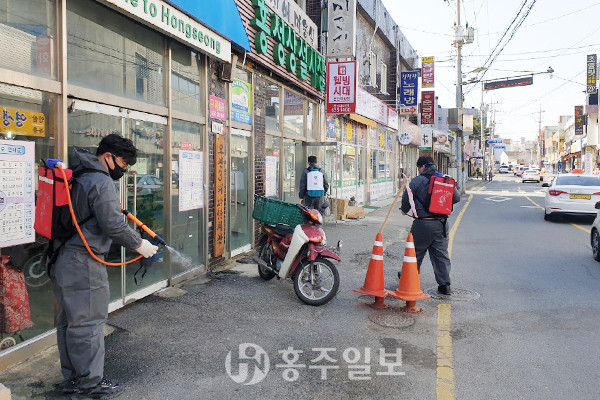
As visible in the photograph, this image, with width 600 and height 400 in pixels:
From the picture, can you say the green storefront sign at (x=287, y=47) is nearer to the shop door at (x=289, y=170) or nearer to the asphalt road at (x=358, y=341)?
the shop door at (x=289, y=170)

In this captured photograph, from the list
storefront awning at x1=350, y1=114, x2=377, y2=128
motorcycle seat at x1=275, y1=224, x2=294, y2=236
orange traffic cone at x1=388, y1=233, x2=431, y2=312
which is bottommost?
orange traffic cone at x1=388, y1=233, x2=431, y2=312

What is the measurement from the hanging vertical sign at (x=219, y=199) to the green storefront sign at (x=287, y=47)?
2.30 m

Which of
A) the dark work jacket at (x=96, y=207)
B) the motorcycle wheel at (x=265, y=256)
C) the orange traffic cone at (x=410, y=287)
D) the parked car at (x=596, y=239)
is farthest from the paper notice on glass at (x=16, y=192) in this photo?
the parked car at (x=596, y=239)

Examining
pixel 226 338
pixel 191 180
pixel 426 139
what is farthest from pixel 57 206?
pixel 426 139

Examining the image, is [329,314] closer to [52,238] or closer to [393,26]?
[52,238]

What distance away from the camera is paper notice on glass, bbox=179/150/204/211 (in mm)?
6836

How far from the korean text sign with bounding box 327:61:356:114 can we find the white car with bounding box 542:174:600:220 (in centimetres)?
650

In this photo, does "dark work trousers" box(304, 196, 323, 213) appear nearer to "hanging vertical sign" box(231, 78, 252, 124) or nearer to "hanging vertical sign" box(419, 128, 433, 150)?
"hanging vertical sign" box(231, 78, 252, 124)

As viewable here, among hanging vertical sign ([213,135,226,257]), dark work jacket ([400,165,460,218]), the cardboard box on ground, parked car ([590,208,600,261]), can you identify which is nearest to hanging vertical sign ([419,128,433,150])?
the cardboard box on ground

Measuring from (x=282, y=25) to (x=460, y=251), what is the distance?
19.2ft

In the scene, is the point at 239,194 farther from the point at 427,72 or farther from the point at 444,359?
the point at 427,72

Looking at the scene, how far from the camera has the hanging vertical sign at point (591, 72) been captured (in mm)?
41875

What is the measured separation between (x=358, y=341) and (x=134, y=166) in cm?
327

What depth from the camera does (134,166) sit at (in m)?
5.91
